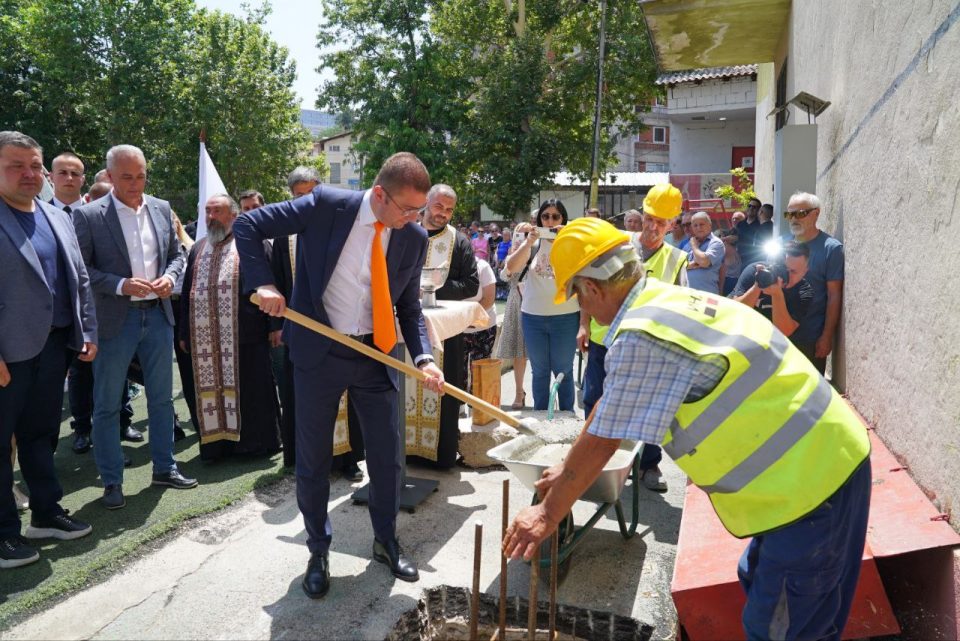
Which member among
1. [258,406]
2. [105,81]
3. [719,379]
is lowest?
[258,406]

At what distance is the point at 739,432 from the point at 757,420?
0.20ft

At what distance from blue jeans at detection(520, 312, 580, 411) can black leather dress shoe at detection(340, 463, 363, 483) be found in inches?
62.6

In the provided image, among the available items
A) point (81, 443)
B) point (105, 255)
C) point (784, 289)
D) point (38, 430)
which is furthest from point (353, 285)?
point (81, 443)

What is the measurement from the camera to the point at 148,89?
2270 cm

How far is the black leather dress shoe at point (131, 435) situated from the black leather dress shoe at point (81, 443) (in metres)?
0.26

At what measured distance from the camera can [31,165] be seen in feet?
12.0

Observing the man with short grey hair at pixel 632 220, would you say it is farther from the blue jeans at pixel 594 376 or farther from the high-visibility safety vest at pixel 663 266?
the blue jeans at pixel 594 376

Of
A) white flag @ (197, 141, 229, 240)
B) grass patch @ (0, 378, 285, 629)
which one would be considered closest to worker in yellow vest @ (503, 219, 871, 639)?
grass patch @ (0, 378, 285, 629)

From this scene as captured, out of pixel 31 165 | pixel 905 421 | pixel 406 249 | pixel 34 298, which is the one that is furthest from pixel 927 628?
pixel 31 165

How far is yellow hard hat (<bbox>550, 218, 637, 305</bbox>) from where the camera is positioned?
7.04 ft

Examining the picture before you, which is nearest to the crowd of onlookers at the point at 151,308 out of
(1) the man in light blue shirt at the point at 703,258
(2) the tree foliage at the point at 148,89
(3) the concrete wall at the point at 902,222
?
(3) the concrete wall at the point at 902,222

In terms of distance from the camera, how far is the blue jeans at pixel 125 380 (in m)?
4.30

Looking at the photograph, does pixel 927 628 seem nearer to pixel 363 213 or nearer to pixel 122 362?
pixel 363 213

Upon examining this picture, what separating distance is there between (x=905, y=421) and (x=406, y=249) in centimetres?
249
